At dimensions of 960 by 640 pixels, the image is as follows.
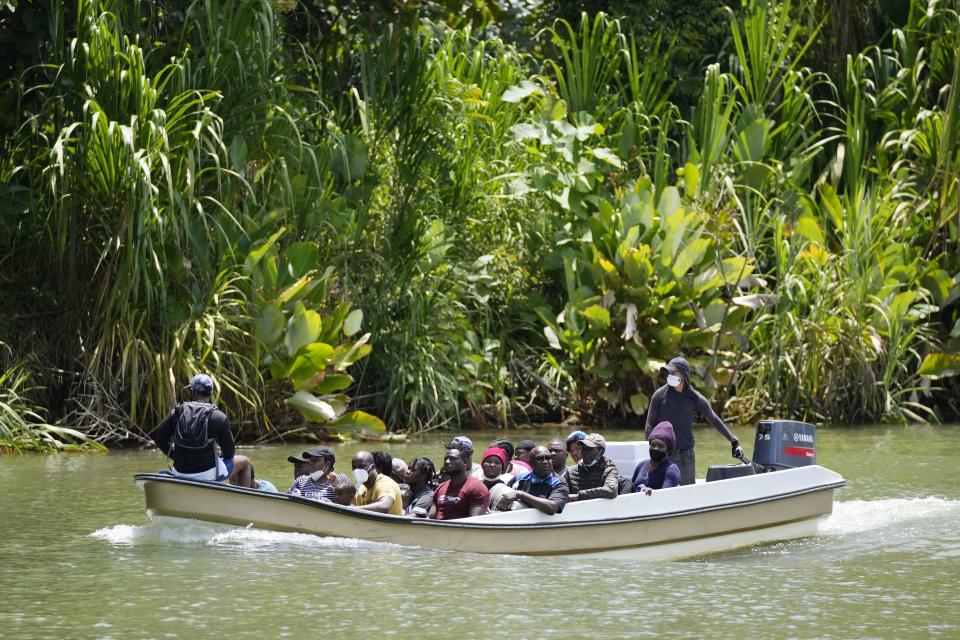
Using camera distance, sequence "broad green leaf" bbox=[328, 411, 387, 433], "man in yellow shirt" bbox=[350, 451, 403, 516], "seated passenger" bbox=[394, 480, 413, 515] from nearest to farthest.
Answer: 1. "man in yellow shirt" bbox=[350, 451, 403, 516]
2. "seated passenger" bbox=[394, 480, 413, 515]
3. "broad green leaf" bbox=[328, 411, 387, 433]

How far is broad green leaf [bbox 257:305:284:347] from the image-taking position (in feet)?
48.8

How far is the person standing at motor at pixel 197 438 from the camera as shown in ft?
31.0

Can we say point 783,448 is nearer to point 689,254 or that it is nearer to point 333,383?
point 333,383

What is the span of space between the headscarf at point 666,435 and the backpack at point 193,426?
295 cm

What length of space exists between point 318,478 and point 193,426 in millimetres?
896

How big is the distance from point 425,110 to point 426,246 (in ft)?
5.67

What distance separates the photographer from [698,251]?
56.3 feet

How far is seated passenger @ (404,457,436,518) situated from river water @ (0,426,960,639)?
69 centimetres

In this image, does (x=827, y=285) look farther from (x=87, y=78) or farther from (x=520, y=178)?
(x=87, y=78)

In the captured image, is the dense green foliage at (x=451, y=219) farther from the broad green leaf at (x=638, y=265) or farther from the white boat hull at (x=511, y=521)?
the white boat hull at (x=511, y=521)

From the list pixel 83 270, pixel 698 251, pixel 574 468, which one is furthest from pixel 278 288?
pixel 574 468

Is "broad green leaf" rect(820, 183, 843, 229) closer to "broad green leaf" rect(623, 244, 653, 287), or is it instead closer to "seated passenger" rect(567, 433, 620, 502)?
"broad green leaf" rect(623, 244, 653, 287)

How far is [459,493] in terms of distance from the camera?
9266 mm

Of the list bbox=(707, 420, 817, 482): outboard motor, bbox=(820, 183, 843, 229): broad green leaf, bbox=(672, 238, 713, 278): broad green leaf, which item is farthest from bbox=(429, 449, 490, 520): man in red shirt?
bbox=(820, 183, 843, 229): broad green leaf
